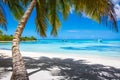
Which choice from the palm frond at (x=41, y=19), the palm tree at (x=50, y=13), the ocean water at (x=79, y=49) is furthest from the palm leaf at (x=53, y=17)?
the ocean water at (x=79, y=49)

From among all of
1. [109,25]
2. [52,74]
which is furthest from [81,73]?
[109,25]

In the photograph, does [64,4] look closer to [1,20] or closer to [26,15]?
[1,20]

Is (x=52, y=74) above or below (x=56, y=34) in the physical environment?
below

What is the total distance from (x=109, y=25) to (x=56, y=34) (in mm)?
4617

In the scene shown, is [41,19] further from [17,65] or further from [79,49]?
[79,49]

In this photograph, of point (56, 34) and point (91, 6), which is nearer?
point (91, 6)

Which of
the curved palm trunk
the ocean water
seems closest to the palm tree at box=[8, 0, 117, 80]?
the curved palm trunk

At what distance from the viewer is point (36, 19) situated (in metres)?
10.5

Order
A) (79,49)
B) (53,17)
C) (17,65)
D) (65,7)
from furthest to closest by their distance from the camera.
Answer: (79,49), (65,7), (53,17), (17,65)

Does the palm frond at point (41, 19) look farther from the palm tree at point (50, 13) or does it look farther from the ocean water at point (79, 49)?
the ocean water at point (79, 49)

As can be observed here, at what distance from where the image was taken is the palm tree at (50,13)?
7116mm

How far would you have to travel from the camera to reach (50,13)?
1081 centimetres

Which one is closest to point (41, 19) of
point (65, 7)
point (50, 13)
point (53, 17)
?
point (50, 13)

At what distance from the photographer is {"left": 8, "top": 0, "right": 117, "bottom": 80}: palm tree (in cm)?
712
